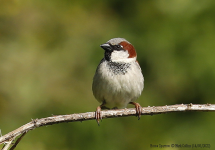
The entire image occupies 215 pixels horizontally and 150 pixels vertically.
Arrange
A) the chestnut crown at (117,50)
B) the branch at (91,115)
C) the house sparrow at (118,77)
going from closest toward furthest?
the branch at (91,115), the house sparrow at (118,77), the chestnut crown at (117,50)

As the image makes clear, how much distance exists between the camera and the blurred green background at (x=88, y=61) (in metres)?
3.75

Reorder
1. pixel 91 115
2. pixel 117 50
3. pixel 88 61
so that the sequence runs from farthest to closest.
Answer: pixel 88 61
pixel 117 50
pixel 91 115

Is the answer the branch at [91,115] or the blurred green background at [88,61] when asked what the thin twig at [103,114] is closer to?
the branch at [91,115]

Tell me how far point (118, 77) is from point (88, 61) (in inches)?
64.2

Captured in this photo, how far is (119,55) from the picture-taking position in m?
3.26

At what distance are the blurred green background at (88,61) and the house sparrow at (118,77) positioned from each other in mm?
711

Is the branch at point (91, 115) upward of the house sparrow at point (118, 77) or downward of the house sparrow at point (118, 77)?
downward

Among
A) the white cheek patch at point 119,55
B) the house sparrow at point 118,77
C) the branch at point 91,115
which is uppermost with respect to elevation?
the white cheek patch at point 119,55

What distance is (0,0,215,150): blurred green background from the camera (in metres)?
3.75

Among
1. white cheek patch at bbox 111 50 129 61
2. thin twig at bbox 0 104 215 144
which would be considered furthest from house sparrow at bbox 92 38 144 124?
thin twig at bbox 0 104 215 144

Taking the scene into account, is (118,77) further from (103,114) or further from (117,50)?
(103,114)

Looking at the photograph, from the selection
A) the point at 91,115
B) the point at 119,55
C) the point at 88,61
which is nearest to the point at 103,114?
the point at 91,115

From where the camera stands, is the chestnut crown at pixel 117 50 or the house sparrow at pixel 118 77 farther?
the chestnut crown at pixel 117 50

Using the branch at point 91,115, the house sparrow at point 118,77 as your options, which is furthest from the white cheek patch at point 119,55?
the branch at point 91,115
